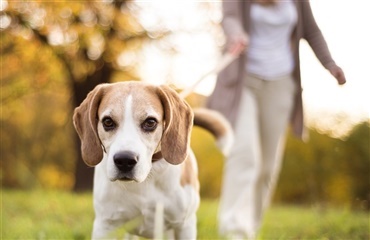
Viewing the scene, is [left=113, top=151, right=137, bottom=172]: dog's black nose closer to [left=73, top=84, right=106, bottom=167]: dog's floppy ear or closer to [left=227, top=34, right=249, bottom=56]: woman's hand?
[left=73, top=84, right=106, bottom=167]: dog's floppy ear

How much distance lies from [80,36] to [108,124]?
35.1ft

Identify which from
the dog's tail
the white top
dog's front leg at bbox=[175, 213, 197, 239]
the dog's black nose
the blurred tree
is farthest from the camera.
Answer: the blurred tree

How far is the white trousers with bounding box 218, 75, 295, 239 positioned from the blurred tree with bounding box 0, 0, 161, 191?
6.67 meters

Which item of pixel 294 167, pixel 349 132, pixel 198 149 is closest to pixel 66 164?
pixel 198 149

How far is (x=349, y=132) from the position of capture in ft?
47.6

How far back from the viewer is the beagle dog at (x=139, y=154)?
290 cm

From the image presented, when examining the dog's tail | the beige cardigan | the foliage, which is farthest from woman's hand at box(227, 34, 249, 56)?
the foliage

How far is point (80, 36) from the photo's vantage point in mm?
13359

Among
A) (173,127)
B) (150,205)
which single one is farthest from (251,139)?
(173,127)

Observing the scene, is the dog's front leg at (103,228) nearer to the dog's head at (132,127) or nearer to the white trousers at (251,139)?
the dog's head at (132,127)

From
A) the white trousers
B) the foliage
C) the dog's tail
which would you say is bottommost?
the foliage

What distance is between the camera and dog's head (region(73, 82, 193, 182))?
2.86m

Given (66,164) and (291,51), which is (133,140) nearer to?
(291,51)

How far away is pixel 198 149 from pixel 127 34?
237 inches
